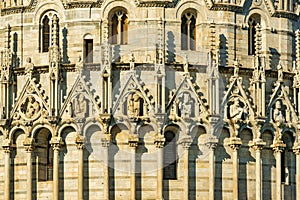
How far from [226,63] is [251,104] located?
5.52ft

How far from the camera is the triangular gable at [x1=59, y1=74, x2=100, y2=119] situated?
55.1 m

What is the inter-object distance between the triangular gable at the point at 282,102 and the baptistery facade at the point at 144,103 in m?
0.04

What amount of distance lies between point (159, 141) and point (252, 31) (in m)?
5.77

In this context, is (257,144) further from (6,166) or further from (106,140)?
(6,166)

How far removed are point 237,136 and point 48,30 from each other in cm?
768

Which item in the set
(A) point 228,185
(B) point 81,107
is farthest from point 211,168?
(B) point 81,107

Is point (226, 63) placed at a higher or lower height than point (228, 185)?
higher

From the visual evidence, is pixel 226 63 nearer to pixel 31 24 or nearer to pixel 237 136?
pixel 237 136

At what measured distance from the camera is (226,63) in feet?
185

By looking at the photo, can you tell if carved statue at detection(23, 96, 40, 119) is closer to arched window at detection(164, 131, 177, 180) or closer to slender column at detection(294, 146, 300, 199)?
arched window at detection(164, 131, 177, 180)

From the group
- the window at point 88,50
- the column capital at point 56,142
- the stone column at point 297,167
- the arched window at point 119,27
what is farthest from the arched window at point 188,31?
the column capital at point 56,142

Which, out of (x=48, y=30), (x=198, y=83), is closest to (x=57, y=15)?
(x=48, y=30)

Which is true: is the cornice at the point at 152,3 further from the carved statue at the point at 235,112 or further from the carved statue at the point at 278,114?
the carved statue at the point at 278,114

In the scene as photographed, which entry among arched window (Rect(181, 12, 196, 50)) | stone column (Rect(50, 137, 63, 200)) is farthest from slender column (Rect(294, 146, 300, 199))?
stone column (Rect(50, 137, 63, 200))
